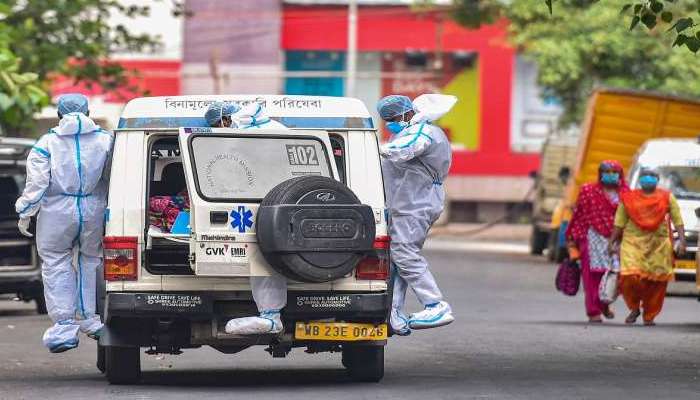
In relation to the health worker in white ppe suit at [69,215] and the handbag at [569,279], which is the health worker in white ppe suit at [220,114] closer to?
the health worker in white ppe suit at [69,215]

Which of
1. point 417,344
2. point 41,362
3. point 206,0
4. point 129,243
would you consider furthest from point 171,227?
point 206,0

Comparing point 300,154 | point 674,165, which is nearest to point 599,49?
point 674,165

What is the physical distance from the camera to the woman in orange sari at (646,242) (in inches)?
739

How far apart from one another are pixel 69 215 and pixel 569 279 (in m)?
7.59

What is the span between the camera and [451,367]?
13680 mm

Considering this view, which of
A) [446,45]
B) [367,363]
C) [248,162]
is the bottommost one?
[446,45]

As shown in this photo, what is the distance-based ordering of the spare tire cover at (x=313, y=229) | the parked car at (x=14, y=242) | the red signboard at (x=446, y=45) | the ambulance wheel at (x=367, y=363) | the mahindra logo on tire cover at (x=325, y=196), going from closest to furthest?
the spare tire cover at (x=313, y=229), the mahindra logo on tire cover at (x=325, y=196), the ambulance wheel at (x=367, y=363), the parked car at (x=14, y=242), the red signboard at (x=446, y=45)

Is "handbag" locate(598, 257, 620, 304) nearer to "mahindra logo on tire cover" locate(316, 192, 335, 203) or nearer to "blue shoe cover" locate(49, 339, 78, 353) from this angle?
"blue shoe cover" locate(49, 339, 78, 353)

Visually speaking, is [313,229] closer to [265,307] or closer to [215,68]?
[265,307]

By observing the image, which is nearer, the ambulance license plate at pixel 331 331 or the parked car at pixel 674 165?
the ambulance license plate at pixel 331 331

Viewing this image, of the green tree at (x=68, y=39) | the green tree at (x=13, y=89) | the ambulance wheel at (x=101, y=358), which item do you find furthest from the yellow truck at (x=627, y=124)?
the ambulance wheel at (x=101, y=358)

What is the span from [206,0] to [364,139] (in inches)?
1562

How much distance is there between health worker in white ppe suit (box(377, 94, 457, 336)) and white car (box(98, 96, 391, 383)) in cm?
96

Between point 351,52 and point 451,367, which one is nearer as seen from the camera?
point 451,367
